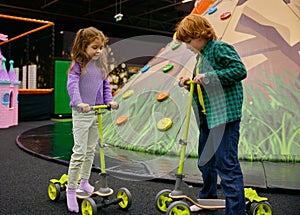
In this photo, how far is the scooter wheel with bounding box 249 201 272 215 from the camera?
1891 mm

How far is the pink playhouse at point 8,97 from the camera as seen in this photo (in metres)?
6.88

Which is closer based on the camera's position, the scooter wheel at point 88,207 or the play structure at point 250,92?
the scooter wheel at point 88,207

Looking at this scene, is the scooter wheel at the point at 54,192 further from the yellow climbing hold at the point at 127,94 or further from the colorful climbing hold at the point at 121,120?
the yellow climbing hold at the point at 127,94

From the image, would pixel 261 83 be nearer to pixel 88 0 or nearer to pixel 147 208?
pixel 147 208

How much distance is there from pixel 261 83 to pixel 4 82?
199 inches

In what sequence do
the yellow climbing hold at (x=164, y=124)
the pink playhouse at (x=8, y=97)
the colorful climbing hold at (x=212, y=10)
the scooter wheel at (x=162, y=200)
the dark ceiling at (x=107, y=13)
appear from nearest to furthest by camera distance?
the scooter wheel at (x=162, y=200), the yellow climbing hold at (x=164, y=124), the colorful climbing hold at (x=212, y=10), the pink playhouse at (x=8, y=97), the dark ceiling at (x=107, y=13)

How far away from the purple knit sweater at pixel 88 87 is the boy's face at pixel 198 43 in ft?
2.07

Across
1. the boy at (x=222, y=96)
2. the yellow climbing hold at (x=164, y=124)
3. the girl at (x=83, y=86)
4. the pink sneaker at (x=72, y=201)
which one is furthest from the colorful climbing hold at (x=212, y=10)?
the pink sneaker at (x=72, y=201)

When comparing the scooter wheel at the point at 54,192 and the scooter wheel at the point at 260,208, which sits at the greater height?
the scooter wheel at the point at 260,208

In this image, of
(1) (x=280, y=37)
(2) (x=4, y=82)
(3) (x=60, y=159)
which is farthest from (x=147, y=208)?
(2) (x=4, y=82)

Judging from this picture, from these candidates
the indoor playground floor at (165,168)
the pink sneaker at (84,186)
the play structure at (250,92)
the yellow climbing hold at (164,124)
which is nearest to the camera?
the pink sneaker at (84,186)

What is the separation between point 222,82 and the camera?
5.55ft

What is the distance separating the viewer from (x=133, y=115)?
4133 mm

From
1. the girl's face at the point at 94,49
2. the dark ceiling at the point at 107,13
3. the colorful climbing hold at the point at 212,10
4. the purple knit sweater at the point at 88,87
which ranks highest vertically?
the dark ceiling at the point at 107,13
